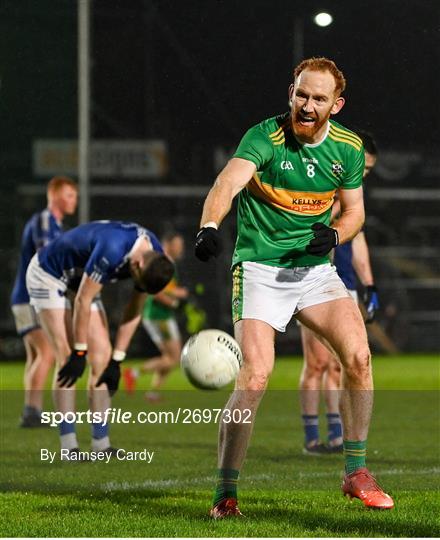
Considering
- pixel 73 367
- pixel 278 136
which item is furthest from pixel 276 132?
pixel 73 367

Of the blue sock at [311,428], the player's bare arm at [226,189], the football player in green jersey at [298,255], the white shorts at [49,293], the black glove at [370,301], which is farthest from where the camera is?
the black glove at [370,301]

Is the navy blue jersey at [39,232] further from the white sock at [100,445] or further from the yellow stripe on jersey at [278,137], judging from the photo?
the yellow stripe on jersey at [278,137]

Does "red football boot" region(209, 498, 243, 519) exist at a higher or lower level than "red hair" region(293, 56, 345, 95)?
lower

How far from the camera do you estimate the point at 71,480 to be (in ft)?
27.7

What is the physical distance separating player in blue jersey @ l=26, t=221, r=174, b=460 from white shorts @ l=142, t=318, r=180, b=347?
620 cm

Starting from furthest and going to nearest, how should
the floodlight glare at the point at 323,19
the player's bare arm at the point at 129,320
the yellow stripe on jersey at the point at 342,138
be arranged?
the floodlight glare at the point at 323,19
the player's bare arm at the point at 129,320
the yellow stripe on jersey at the point at 342,138

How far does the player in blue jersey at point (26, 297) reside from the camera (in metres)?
12.4

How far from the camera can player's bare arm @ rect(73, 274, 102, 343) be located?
356 inches

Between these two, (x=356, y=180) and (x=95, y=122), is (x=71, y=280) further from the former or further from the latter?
(x=95, y=122)

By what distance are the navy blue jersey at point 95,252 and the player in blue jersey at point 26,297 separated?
2272 mm

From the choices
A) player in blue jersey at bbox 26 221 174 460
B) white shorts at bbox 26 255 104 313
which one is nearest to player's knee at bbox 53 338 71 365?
player in blue jersey at bbox 26 221 174 460

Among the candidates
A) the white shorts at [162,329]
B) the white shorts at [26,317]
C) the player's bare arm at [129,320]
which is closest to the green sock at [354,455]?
the player's bare arm at [129,320]

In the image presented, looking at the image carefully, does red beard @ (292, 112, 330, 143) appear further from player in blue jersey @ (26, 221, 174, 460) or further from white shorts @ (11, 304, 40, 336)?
white shorts @ (11, 304, 40, 336)
